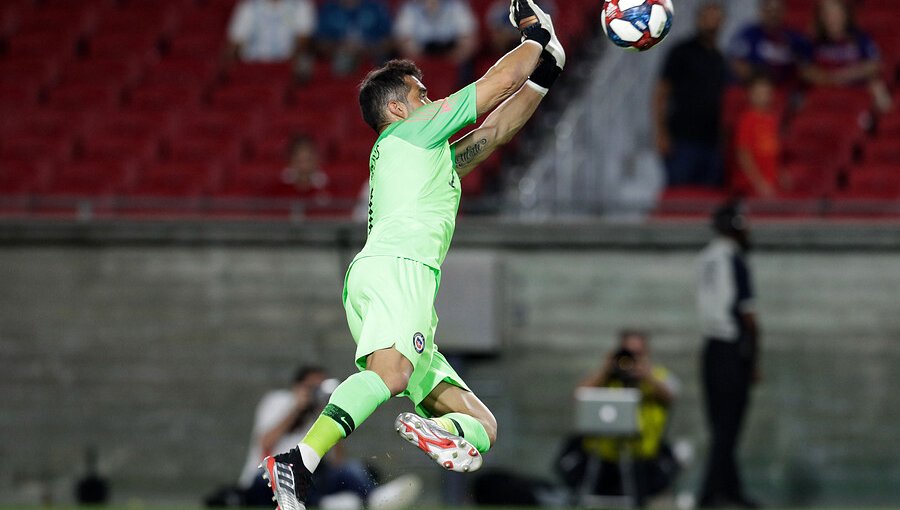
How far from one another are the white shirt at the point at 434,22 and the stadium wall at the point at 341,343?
2.33 metres

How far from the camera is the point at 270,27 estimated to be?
14906 mm

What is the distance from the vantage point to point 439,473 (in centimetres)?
1279

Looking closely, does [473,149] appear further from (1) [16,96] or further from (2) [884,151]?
(1) [16,96]

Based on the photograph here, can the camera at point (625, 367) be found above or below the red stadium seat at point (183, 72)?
below

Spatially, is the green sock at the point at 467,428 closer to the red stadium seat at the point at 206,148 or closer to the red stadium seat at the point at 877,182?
the red stadium seat at the point at 877,182

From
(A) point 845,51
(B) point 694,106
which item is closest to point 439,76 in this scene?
(B) point 694,106

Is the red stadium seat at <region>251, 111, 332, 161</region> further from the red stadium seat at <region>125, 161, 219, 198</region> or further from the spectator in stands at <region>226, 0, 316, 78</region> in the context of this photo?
the spectator in stands at <region>226, 0, 316, 78</region>

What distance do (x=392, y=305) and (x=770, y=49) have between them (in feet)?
26.4

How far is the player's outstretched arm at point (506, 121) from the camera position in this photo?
7.21 metres

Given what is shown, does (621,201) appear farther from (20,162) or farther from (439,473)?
(20,162)

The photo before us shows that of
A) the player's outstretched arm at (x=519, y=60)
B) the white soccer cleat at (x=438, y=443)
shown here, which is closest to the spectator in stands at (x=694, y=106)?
the player's outstretched arm at (x=519, y=60)

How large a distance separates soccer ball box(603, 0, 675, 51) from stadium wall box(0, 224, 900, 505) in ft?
19.1

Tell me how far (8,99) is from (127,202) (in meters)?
2.87

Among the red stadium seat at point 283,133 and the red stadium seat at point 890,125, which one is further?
the red stadium seat at point 283,133
